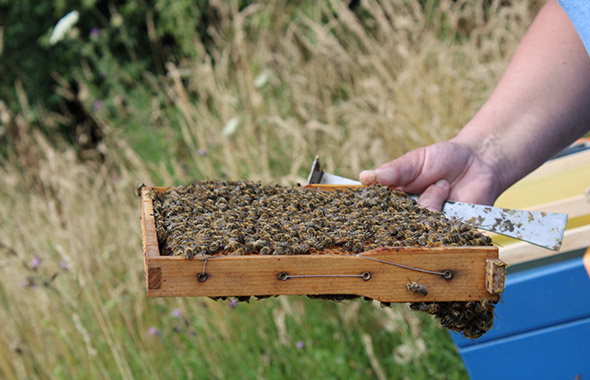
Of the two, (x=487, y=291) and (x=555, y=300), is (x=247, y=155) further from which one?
(x=487, y=291)

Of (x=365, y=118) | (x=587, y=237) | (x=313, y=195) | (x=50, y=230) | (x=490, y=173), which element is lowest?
(x=587, y=237)

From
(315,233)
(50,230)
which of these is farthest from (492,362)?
(50,230)

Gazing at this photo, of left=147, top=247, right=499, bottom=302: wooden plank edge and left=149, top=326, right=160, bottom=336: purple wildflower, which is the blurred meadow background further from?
left=147, top=247, right=499, bottom=302: wooden plank edge

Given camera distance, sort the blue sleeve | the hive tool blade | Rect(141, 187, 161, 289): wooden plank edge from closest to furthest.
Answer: Rect(141, 187, 161, 289): wooden plank edge < the hive tool blade < the blue sleeve

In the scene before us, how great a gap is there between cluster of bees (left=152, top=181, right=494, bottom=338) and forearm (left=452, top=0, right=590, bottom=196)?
2.41ft

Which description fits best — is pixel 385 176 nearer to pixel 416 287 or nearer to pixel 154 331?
pixel 416 287

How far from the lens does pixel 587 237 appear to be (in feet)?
8.70

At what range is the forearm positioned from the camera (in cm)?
275

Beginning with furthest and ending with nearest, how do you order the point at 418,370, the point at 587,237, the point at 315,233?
the point at 418,370, the point at 587,237, the point at 315,233

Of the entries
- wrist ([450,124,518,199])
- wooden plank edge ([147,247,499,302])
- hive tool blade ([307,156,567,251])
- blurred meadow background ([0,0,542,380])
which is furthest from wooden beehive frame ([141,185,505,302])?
→ blurred meadow background ([0,0,542,380])

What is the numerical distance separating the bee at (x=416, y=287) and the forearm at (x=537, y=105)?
1.27 meters

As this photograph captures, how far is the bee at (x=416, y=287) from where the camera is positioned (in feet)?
5.83

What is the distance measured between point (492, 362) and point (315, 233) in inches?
59.0

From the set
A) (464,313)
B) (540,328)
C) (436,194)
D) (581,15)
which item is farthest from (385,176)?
(540,328)
